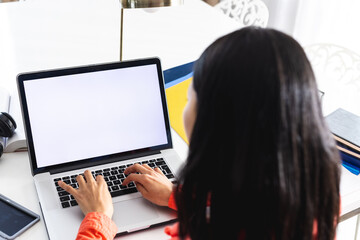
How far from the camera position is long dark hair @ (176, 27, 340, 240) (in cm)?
54

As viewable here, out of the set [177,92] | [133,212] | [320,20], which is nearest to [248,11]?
[320,20]

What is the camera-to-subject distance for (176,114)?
4.02 feet

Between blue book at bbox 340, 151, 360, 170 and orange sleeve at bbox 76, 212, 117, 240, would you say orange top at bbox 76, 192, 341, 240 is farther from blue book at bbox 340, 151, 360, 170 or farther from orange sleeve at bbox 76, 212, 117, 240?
blue book at bbox 340, 151, 360, 170

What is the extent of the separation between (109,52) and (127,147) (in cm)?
60

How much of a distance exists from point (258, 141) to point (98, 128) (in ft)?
1.80

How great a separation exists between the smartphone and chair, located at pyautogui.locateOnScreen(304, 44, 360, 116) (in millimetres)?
881

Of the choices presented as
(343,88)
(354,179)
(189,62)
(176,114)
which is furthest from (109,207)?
(343,88)

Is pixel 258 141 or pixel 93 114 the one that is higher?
pixel 258 141

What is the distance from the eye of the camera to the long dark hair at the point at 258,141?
541 mm

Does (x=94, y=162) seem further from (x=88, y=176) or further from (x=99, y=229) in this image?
(x=99, y=229)

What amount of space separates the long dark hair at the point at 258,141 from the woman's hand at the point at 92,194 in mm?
283

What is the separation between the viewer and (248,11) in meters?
2.06

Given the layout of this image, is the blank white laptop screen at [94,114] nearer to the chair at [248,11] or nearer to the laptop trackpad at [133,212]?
the laptop trackpad at [133,212]

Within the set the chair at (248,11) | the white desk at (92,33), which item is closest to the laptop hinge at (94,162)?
the white desk at (92,33)
